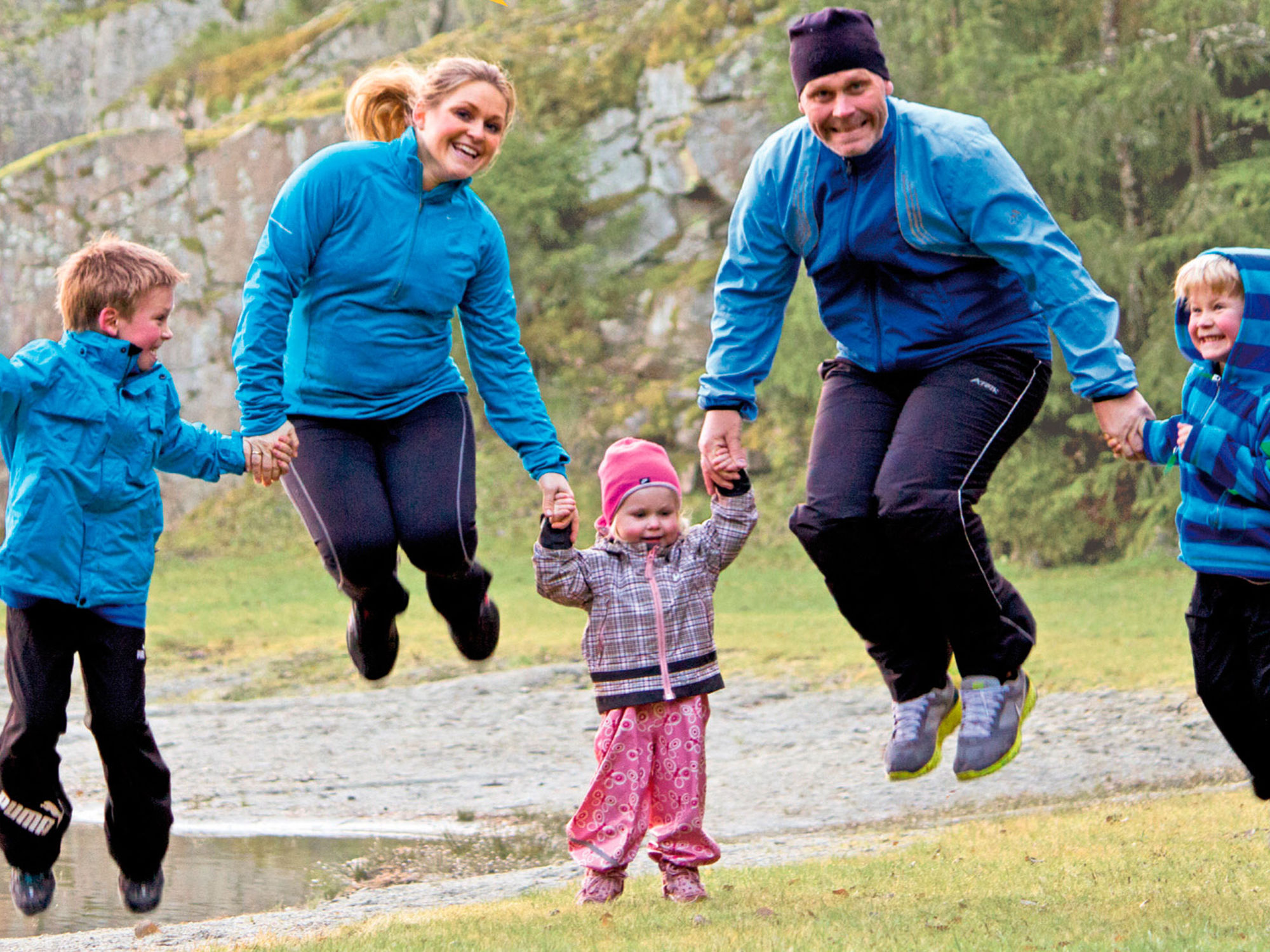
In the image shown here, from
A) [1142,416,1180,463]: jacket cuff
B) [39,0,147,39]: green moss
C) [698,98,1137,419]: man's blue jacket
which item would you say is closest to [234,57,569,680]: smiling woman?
[698,98,1137,419]: man's blue jacket

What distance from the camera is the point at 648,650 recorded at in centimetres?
569

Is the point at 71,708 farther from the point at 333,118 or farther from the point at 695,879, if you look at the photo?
the point at 333,118

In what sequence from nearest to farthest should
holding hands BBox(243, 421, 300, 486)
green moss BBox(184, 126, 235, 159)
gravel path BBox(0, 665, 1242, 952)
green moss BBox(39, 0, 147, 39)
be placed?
holding hands BBox(243, 421, 300, 486), gravel path BBox(0, 665, 1242, 952), green moss BBox(184, 126, 235, 159), green moss BBox(39, 0, 147, 39)

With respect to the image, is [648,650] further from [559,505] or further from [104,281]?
[104,281]

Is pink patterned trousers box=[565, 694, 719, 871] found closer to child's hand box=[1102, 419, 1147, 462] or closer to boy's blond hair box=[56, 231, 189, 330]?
child's hand box=[1102, 419, 1147, 462]

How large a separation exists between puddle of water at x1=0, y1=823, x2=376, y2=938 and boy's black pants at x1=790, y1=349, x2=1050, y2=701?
411 centimetres

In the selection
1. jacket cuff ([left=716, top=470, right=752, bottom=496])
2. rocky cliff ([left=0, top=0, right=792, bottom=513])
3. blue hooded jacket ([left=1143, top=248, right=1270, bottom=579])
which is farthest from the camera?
rocky cliff ([left=0, top=0, right=792, bottom=513])

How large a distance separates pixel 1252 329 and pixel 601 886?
3213mm

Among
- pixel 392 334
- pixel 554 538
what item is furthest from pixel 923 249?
pixel 392 334

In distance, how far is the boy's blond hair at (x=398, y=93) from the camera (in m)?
5.68

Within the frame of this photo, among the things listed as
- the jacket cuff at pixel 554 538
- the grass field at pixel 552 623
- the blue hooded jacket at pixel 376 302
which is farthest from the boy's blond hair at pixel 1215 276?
the grass field at pixel 552 623

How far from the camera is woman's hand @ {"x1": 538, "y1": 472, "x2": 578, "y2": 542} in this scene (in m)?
5.54

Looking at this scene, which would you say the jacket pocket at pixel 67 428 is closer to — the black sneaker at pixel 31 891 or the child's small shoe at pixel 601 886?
the black sneaker at pixel 31 891

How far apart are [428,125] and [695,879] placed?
10.3 feet
